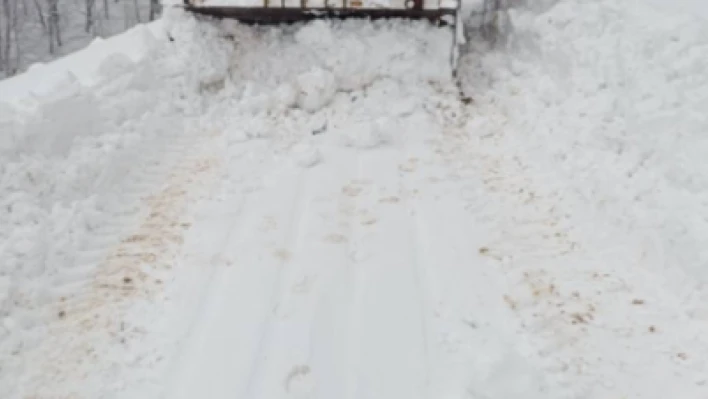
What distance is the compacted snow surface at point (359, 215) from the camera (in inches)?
118

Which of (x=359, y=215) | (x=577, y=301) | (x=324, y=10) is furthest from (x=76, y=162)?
(x=577, y=301)

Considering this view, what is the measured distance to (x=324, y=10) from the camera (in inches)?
239

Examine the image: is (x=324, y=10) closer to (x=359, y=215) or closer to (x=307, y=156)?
(x=307, y=156)

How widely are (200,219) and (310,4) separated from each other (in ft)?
9.02

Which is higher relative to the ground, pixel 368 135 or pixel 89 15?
pixel 368 135

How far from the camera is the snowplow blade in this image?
6.01 metres

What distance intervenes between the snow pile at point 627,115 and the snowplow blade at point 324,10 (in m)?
0.74

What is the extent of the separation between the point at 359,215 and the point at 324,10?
99.6 inches

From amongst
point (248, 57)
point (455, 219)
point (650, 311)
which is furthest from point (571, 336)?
point (248, 57)

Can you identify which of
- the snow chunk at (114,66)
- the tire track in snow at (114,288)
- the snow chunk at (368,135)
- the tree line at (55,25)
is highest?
the snow chunk at (114,66)

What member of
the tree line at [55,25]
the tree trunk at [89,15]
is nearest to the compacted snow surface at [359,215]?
the tree line at [55,25]

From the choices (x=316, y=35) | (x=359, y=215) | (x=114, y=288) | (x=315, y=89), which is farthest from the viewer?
A: (x=316, y=35)

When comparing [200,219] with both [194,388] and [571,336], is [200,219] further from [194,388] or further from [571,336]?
[571,336]

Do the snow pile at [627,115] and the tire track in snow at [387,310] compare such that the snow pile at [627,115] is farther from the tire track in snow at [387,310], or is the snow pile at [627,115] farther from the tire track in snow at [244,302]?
the tire track in snow at [244,302]
